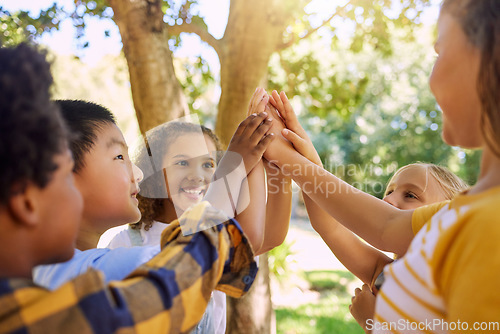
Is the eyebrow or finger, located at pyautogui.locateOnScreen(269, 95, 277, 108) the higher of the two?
finger, located at pyautogui.locateOnScreen(269, 95, 277, 108)

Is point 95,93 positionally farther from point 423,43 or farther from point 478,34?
point 478,34

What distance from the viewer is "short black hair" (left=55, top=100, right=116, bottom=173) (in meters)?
1.42

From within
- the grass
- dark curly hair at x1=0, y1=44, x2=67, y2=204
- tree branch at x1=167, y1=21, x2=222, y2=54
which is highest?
tree branch at x1=167, y1=21, x2=222, y2=54

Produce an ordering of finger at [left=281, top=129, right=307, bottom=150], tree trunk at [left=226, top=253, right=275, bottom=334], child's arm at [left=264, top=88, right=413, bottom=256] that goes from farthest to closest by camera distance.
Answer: tree trunk at [left=226, top=253, right=275, bottom=334]
finger at [left=281, top=129, right=307, bottom=150]
child's arm at [left=264, top=88, right=413, bottom=256]

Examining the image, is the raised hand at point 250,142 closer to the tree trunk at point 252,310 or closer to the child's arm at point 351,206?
the child's arm at point 351,206

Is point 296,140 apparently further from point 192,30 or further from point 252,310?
point 192,30

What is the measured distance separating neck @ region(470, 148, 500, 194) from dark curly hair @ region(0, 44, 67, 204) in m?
0.86

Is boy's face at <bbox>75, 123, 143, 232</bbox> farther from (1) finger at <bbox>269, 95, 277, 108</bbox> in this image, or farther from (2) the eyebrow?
(1) finger at <bbox>269, 95, 277, 108</bbox>

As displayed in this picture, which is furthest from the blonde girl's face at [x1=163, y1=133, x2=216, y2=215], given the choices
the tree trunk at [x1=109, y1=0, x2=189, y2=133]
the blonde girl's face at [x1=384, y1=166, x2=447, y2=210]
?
the blonde girl's face at [x1=384, y1=166, x2=447, y2=210]

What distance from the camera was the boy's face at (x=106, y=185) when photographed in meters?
1.40

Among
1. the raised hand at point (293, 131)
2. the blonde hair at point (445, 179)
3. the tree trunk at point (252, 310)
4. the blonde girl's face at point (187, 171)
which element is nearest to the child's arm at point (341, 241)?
A: the raised hand at point (293, 131)

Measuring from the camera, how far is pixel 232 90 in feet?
10.5

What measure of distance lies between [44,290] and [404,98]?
19742mm

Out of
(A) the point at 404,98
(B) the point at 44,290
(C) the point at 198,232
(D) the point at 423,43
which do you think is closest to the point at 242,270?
(C) the point at 198,232
